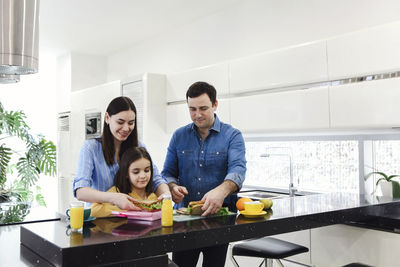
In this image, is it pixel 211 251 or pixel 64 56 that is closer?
pixel 211 251

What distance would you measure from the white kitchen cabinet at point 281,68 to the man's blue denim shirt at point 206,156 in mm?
926

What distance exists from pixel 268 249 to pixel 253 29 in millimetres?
2315

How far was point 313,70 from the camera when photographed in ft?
9.50

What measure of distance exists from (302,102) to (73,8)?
2.66 meters

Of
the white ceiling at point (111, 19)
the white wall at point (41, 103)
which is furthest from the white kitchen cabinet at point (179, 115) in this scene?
the white wall at point (41, 103)

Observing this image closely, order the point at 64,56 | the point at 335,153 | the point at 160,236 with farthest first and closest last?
the point at 64,56 < the point at 335,153 < the point at 160,236

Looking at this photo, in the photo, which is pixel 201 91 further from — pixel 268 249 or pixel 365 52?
pixel 365 52

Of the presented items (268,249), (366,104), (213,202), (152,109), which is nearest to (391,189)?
(366,104)

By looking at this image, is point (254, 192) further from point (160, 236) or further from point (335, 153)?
point (160, 236)

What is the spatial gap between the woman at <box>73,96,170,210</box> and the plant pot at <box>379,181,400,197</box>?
65.1 inches

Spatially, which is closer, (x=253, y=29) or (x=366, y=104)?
(x=366, y=104)

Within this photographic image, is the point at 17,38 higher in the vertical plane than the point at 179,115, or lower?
higher

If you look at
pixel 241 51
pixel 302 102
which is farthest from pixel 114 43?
pixel 302 102

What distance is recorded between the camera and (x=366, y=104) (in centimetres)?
262
